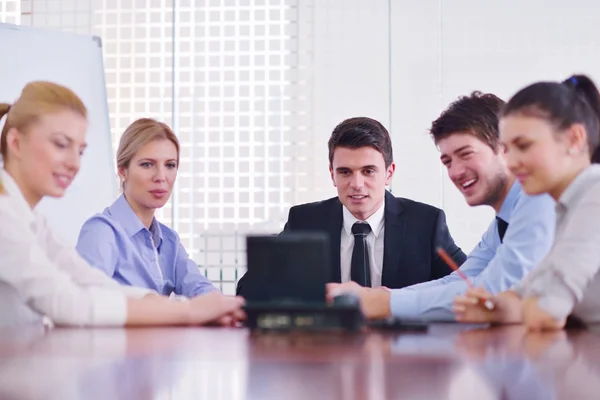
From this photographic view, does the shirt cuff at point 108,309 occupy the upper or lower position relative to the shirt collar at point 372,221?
lower

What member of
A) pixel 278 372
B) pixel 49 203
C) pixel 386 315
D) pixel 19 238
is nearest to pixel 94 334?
pixel 19 238

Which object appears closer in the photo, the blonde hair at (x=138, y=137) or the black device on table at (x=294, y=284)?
the black device on table at (x=294, y=284)

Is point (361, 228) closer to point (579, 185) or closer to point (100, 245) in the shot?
point (100, 245)

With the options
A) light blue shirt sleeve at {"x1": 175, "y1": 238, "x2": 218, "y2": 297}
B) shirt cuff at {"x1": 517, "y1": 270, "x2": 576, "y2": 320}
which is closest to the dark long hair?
shirt cuff at {"x1": 517, "y1": 270, "x2": 576, "y2": 320}

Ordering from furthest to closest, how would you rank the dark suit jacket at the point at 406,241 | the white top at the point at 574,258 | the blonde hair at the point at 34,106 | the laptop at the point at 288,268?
the dark suit jacket at the point at 406,241
the blonde hair at the point at 34,106
the white top at the point at 574,258
the laptop at the point at 288,268

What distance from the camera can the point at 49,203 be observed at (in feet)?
11.5

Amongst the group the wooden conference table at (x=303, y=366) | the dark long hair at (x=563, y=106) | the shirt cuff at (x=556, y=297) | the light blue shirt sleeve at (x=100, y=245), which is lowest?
the wooden conference table at (x=303, y=366)

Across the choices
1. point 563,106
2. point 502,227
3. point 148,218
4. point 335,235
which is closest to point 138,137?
point 148,218

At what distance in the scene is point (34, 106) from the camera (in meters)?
1.88

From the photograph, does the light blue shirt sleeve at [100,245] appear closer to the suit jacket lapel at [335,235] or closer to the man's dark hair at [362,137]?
the suit jacket lapel at [335,235]

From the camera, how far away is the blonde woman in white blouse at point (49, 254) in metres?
1.68

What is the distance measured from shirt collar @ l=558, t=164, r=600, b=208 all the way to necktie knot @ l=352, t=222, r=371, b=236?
1156 mm

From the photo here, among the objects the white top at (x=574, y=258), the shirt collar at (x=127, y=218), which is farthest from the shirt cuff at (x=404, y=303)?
the shirt collar at (x=127, y=218)

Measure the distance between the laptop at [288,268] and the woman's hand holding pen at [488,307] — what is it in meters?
0.47
